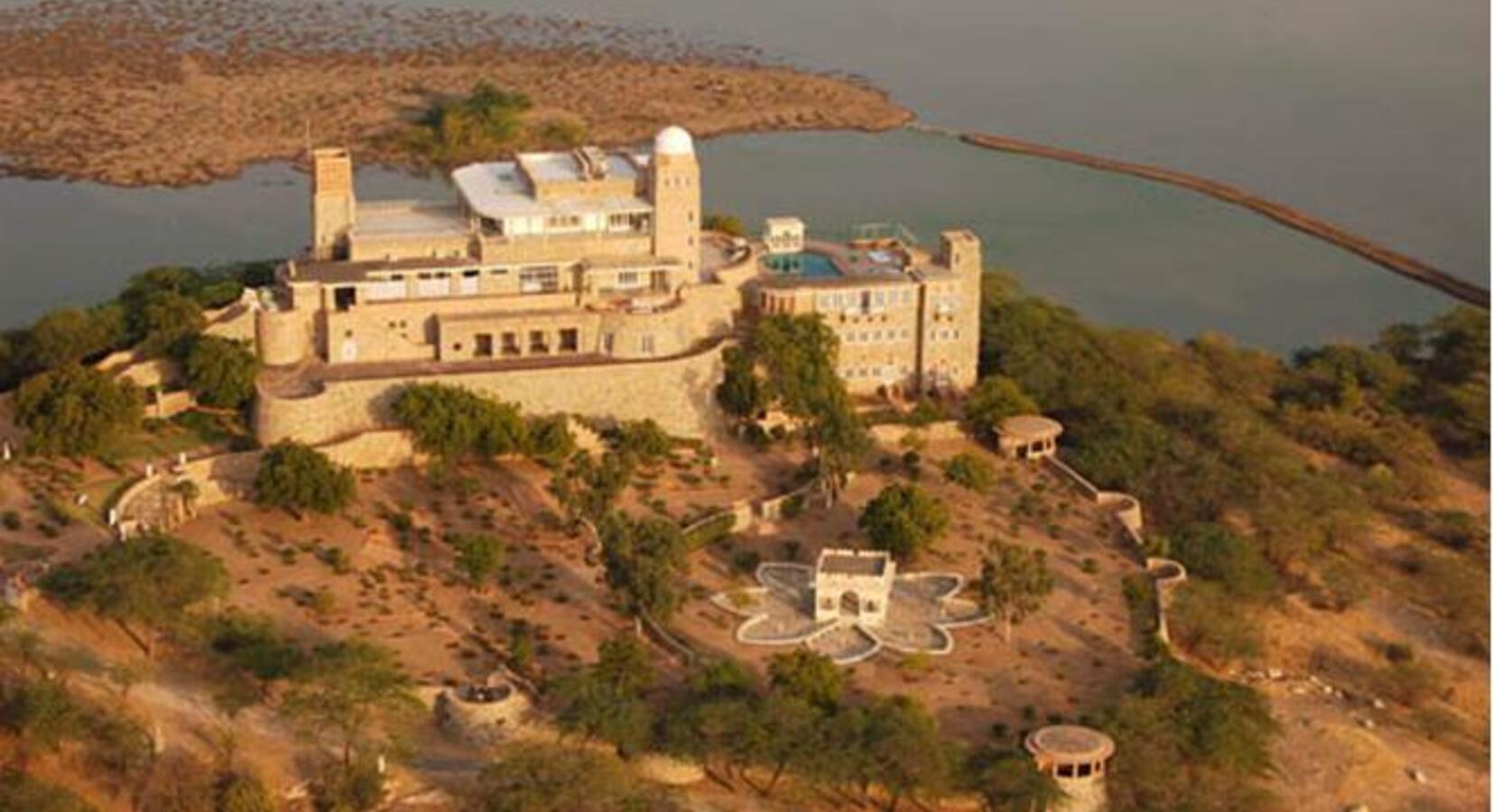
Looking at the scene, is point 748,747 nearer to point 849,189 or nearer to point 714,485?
point 714,485

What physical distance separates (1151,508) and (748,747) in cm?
1200

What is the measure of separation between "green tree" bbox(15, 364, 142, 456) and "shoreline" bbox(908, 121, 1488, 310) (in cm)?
3103

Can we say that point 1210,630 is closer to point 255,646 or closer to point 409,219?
point 255,646

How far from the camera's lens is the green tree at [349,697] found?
27156mm

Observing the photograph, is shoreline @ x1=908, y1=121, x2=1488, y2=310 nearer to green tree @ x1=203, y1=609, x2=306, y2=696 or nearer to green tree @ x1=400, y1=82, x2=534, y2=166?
green tree @ x1=400, y1=82, x2=534, y2=166

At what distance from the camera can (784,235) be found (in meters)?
41.4

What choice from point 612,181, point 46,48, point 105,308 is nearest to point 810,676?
point 612,181

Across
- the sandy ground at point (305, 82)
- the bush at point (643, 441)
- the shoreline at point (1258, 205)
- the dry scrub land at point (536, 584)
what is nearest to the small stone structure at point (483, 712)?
the dry scrub land at point (536, 584)

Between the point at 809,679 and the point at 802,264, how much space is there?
13687 mm

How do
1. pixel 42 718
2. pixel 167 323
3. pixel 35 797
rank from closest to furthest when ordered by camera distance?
pixel 35 797, pixel 42 718, pixel 167 323

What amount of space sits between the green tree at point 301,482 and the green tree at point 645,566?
→ 15.8ft

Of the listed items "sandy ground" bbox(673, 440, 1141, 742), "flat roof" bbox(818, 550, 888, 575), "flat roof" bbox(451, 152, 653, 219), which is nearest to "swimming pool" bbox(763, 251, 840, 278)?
"flat roof" bbox(451, 152, 653, 219)

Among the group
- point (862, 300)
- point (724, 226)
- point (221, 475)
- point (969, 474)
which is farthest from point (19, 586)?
point (724, 226)

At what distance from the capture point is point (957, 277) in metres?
39.7
